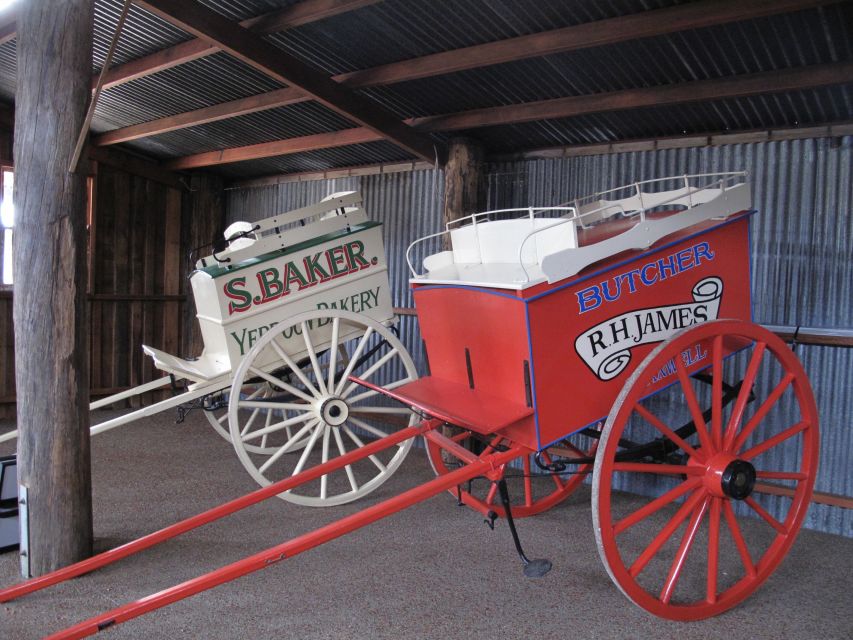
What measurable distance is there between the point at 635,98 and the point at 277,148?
338 cm

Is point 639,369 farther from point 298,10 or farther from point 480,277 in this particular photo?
point 298,10

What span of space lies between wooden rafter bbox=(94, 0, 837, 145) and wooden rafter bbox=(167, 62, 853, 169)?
639mm

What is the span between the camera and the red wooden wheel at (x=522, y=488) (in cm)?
393

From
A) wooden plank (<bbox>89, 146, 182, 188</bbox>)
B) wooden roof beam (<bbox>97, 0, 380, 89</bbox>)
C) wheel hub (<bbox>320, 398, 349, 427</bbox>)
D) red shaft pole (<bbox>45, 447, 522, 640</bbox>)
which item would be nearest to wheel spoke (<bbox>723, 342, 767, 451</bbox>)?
red shaft pole (<bbox>45, 447, 522, 640</bbox>)

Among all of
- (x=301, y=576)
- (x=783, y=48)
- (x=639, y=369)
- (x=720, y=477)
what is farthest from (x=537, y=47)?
(x=301, y=576)

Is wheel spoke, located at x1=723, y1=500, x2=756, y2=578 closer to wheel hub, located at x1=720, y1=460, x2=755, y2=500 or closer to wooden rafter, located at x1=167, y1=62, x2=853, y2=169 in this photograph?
wheel hub, located at x1=720, y1=460, x2=755, y2=500

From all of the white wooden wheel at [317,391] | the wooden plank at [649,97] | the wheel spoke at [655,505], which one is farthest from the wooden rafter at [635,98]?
the wheel spoke at [655,505]

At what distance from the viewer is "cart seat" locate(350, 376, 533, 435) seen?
290 centimetres

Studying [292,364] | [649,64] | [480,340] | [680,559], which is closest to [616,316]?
[480,340]

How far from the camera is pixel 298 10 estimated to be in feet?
13.5

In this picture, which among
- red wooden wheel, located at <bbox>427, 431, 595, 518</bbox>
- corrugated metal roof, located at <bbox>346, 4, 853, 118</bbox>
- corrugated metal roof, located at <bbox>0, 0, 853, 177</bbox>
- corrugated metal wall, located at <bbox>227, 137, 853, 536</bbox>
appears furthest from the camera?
corrugated metal wall, located at <bbox>227, 137, 853, 536</bbox>

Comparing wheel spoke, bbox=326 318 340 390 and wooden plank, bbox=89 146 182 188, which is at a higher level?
wooden plank, bbox=89 146 182 188

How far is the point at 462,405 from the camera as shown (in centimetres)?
318

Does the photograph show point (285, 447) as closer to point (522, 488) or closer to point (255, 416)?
point (522, 488)
